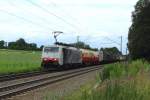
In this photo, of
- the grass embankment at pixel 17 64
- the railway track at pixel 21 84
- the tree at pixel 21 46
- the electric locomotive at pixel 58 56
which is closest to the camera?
the railway track at pixel 21 84

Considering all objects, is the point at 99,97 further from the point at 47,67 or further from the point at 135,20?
the point at 135,20

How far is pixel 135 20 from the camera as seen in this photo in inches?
3364

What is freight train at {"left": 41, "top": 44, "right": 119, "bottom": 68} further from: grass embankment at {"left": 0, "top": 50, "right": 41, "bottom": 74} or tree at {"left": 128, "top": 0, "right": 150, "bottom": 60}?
tree at {"left": 128, "top": 0, "right": 150, "bottom": 60}

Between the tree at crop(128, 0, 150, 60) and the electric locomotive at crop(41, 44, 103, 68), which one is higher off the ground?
the tree at crop(128, 0, 150, 60)

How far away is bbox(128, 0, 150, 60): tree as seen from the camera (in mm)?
79250

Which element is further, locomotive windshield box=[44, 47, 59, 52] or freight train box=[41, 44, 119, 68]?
locomotive windshield box=[44, 47, 59, 52]

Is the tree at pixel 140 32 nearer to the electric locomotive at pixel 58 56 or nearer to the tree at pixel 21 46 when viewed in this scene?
the electric locomotive at pixel 58 56

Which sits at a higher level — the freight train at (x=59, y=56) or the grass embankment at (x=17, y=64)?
the freight train at (x=59, y=56)

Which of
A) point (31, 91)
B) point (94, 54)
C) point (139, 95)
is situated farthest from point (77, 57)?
point (139, 95)

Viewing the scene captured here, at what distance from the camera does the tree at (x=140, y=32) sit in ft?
260

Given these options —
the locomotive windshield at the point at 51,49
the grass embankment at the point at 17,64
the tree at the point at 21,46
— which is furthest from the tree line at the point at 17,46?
the locomotive windshield at the point at 51,49

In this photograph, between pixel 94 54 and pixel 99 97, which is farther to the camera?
pixel 94 54

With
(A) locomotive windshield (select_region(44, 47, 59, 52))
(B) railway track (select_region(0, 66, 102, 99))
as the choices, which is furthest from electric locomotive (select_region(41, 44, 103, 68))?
(B) railway track (select_region(0, 66, 102, 99))

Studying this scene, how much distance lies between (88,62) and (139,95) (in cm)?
6457
